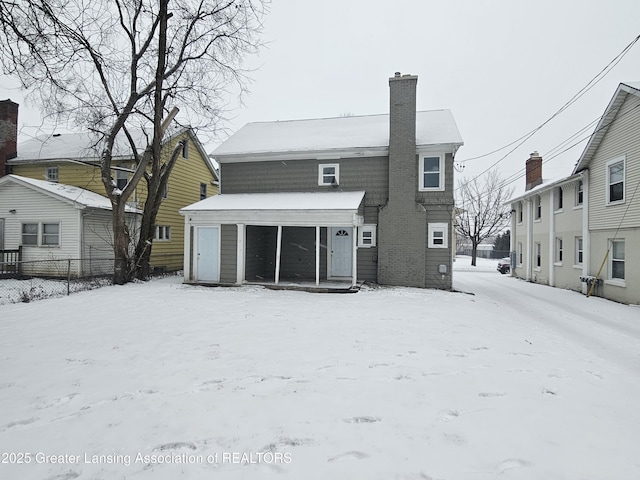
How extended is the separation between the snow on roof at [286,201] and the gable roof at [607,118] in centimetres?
904

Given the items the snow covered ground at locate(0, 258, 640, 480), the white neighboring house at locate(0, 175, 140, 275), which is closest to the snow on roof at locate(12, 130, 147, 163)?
the white neighboring house at locate(0, 175, 140, 275)

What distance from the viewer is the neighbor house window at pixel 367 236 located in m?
15.0

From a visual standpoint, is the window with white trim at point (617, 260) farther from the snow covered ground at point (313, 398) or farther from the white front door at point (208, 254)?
the white front door at point (208, 254)

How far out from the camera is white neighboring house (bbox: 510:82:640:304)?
12344 millimetres

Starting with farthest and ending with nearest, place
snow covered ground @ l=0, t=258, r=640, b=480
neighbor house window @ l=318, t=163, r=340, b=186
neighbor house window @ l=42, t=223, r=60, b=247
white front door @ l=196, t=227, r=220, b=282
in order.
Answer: neighbor house window @ l=42, t=223, r=60, b=247 → neighbor house window @ l=318, t=163, r=340, b=186 → white front door @ l=196, t=227, r=220, b=282 → snow covered ground @ l=0, t=258, r=640, b=480

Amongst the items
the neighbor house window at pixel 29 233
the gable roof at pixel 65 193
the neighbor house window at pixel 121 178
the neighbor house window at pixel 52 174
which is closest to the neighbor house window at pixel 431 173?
the gable roof at pixel 65 193

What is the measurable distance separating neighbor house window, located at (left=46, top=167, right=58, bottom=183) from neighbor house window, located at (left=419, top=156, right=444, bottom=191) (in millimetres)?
19326

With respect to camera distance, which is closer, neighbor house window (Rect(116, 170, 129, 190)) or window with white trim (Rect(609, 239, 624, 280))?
window with white trim (Rect(609, 239, 624, 280))

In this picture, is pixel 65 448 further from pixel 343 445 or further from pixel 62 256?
pixel 62 256

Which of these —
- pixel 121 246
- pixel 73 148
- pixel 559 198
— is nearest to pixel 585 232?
pixel 559 198

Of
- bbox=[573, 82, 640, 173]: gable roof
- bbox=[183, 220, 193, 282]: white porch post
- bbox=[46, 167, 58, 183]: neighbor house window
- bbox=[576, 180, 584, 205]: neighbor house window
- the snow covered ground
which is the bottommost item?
the snow covered ground

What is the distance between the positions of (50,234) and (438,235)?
17.5m

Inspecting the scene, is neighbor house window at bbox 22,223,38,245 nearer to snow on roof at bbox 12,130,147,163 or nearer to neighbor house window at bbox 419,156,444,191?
snow on roof at bbox 12,130,147,163

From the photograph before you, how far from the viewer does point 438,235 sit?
571 inches
